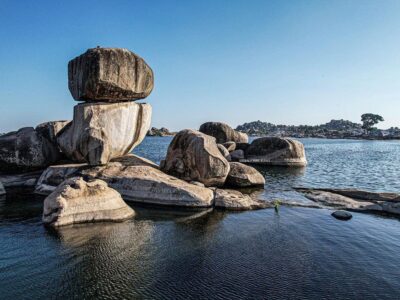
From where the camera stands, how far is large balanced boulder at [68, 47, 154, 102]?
20844 millimetres

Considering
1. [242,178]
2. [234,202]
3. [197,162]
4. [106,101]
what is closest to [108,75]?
[106,101]

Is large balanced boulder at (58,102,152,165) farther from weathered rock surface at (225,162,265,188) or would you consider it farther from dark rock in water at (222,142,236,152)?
dark rock in water at (222,142,236,152)

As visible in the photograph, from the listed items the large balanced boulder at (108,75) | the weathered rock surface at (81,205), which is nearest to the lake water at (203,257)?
the weathered rock surface at (81,205)

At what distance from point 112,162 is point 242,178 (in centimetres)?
1036

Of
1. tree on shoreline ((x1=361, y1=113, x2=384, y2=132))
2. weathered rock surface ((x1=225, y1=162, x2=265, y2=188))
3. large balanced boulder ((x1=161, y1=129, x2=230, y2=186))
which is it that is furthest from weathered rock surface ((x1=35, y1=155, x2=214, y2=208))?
tree on shoreline ((x1=361, y1=113, x2=384, y2=132))

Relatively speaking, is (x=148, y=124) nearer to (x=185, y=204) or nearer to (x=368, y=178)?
(x=185, y=204)

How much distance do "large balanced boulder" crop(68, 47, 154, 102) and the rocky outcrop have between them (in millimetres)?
15261

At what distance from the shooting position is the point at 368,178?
3155 centimetres

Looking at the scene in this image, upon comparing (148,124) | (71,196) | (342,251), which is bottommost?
(342,251)

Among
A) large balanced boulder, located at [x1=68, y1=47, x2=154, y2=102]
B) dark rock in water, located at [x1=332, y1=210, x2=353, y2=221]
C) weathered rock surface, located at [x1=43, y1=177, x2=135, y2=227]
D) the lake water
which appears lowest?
the lake water

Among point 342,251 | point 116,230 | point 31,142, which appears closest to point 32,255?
point 116,230

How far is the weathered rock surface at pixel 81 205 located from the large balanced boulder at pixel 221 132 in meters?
37.0

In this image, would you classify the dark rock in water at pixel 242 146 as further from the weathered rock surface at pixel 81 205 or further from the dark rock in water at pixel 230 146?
the weathered rock surface at pixel 81 205

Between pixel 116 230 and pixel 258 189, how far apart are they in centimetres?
1389
